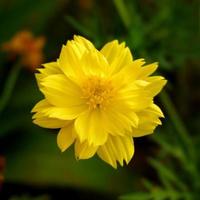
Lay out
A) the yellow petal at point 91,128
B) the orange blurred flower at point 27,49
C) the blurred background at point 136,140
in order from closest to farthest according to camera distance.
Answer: the yellow petal at point 91,128 → the blurred background at point 136,140 → the orange blurred flower at point 27,49

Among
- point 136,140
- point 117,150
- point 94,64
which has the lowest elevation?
point 136,140

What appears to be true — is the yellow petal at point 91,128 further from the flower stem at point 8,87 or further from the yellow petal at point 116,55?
the flower stem at point 8,87

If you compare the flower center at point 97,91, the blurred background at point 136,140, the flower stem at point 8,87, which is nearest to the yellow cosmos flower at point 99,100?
the flower center at point 97,91

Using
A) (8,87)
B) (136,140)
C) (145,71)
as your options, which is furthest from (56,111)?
(136,140)

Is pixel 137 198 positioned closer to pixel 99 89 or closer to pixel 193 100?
pixel 99 89

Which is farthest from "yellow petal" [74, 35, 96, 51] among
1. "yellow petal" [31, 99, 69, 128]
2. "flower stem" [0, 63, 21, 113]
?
"flower stem" [0, 63, 21, 113]

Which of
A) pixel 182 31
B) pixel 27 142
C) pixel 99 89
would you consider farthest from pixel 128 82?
pixel 27 142

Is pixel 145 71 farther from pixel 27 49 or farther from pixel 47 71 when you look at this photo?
pixel 27 49
